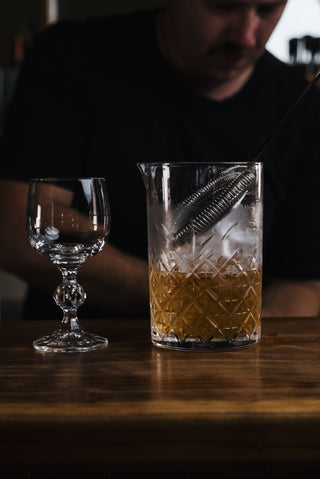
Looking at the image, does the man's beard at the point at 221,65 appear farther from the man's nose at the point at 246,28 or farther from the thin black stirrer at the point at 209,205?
the thin black stirrer at the point at 209,205

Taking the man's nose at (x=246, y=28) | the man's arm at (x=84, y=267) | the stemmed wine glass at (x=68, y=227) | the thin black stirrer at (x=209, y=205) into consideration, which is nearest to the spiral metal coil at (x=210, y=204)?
the thin black stirrer at (x=209, y=205)

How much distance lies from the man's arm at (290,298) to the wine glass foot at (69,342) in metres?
0.63

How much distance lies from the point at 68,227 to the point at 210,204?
0.56 feet

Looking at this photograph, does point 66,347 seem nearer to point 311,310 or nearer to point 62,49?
point 311,310

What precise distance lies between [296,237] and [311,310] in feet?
0.80

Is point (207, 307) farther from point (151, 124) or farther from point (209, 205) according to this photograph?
point (151, 124)

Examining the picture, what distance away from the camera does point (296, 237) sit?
1736 millimetres

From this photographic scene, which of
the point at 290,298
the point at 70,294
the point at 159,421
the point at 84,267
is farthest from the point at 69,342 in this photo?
the point at 290,298

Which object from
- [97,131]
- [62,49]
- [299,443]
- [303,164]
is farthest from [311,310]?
[299,443]

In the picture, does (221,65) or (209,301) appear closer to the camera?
(209,301)

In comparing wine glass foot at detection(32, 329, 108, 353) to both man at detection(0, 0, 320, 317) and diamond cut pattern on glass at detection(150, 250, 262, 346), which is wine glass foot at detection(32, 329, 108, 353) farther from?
man at detection(0, 0, 320, 317)

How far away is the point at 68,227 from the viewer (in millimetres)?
769

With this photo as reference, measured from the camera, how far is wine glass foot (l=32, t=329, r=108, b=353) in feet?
2.52

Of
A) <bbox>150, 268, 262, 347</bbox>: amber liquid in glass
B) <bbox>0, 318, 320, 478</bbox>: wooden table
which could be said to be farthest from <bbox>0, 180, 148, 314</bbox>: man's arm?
<bbox>0, 318, 320, 478</bbox>: wooden table
